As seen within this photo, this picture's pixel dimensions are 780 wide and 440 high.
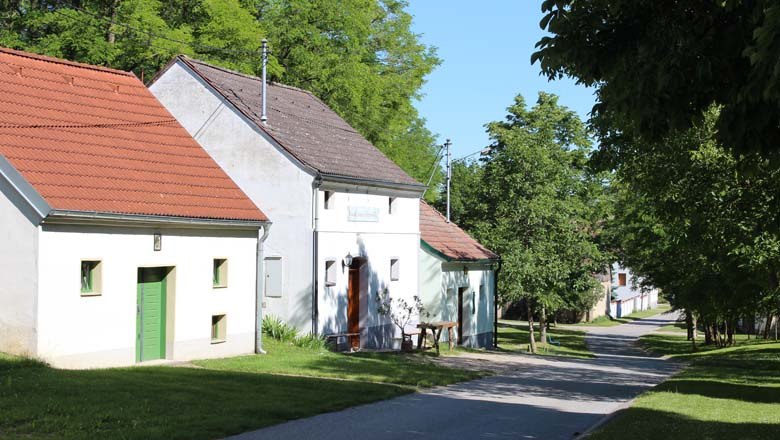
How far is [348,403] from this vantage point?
16.7m

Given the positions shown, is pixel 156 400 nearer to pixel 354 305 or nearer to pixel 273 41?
pixel 354 305

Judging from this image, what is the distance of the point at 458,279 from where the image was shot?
3694cm

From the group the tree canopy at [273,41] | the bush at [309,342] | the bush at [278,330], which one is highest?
the tree canopy at [273,41]

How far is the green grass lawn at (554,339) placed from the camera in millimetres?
44259

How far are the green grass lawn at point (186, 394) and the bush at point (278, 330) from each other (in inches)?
118

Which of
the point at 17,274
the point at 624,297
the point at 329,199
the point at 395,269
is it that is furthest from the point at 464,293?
the point at 624,297

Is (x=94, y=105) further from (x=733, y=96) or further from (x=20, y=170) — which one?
(x=733, y=96)

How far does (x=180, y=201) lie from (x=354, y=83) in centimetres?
1698

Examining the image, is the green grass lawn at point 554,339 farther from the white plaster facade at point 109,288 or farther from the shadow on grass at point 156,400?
the shadow on grass at point 156,400

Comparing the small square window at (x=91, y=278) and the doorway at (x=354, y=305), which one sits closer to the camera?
the small square window at (x=91, y=278)

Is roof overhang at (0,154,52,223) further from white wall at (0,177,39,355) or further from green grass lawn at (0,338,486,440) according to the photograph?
green grass lawn at (0,338,486,440)

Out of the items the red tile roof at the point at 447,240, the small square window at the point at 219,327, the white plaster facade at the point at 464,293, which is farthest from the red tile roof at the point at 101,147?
the red tile roof at the point at 447,240

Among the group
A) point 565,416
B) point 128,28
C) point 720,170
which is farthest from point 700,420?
point 128,28

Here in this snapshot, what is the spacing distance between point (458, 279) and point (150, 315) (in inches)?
695
